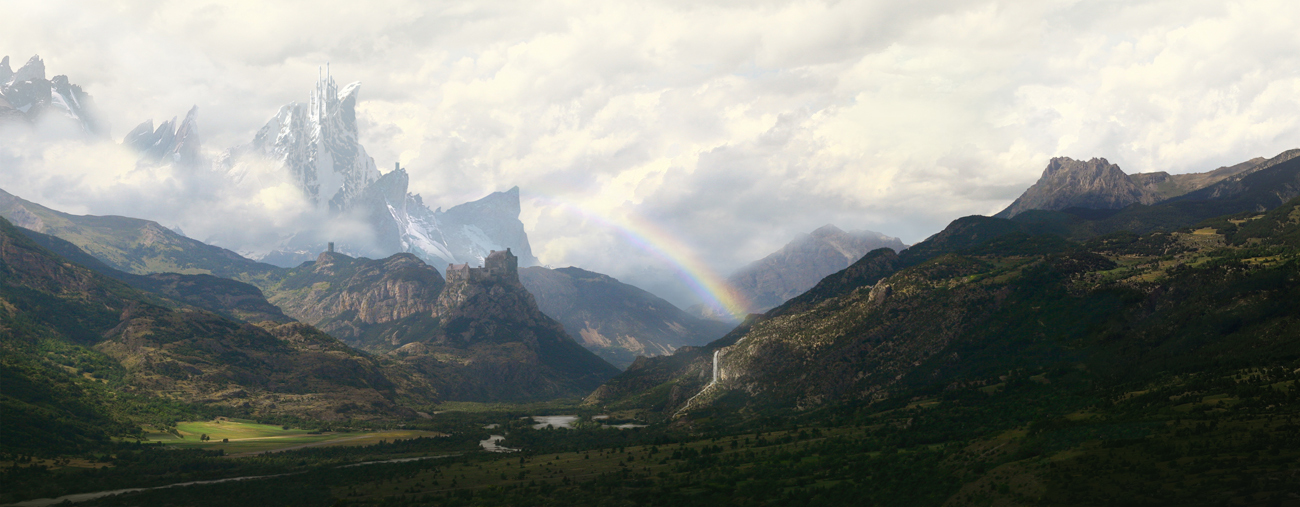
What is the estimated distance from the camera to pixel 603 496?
181000mm

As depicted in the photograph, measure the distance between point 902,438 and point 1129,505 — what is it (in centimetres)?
10440

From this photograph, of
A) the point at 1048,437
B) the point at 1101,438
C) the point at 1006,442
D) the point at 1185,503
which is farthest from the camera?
the point at 1006,442

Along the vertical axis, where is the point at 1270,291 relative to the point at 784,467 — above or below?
above

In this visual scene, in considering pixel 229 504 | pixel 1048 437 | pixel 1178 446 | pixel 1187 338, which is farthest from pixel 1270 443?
pixel 229 504

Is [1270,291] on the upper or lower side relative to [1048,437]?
upper

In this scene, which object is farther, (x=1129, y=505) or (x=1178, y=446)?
(x=1178, y=446)

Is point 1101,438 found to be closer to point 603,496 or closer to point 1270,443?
point 1270,443

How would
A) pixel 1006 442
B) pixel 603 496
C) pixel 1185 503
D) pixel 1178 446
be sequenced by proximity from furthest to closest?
pixel 603 496 → pixel 1006 442 → pixel 1178 446 → pixel 1185 503

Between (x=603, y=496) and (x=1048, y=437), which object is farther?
(x=603, y=496)

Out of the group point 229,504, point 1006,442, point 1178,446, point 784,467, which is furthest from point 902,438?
point 229,504

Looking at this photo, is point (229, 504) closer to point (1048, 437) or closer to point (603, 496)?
point (603, 496)

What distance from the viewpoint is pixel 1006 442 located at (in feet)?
487

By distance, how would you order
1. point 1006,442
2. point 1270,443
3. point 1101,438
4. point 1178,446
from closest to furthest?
1. point 1270,443
2. point 1178,446
3. point 1101,438
4. point 1006,442

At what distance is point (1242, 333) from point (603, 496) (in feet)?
532
